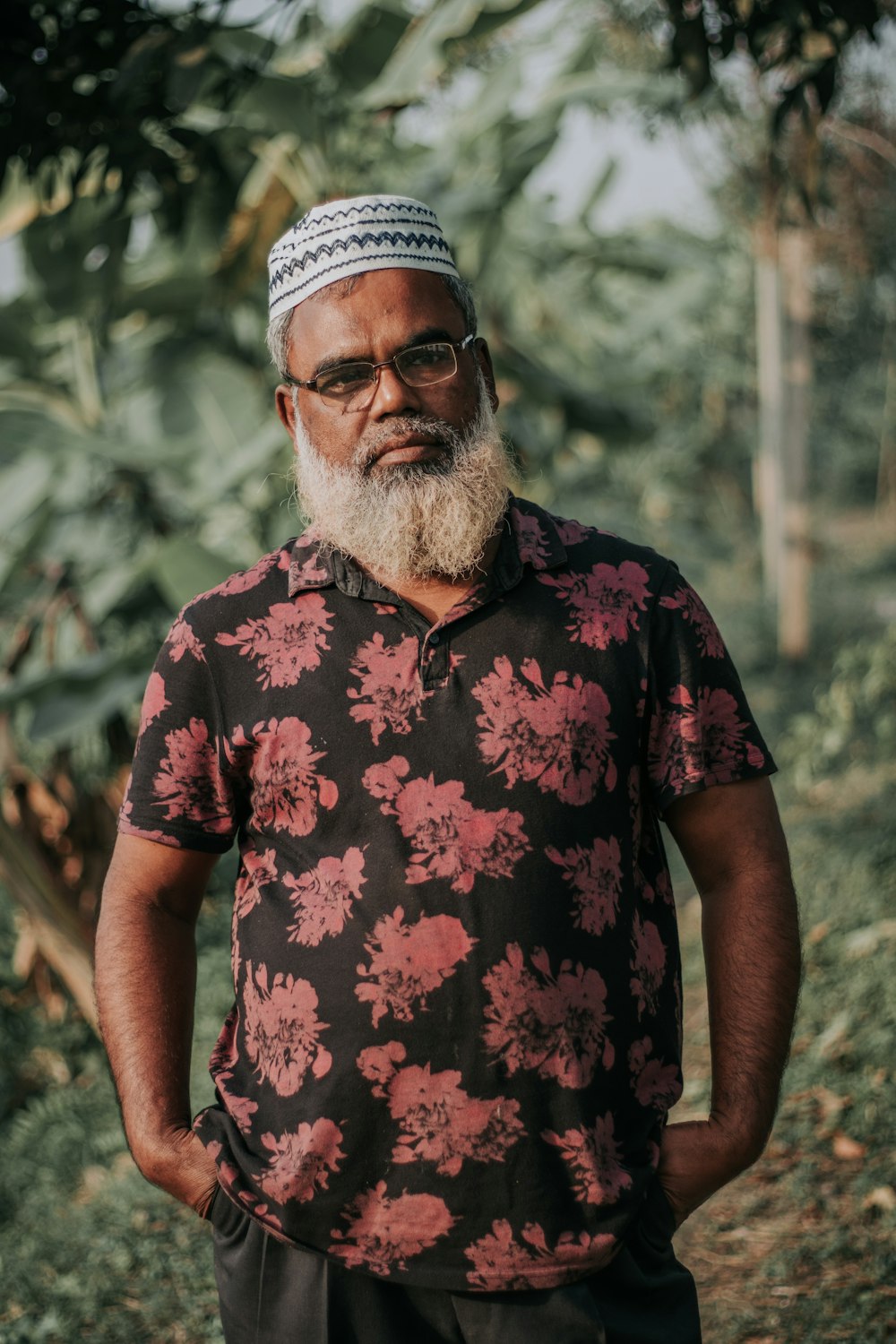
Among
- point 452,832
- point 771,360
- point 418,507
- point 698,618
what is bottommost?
point 771,360

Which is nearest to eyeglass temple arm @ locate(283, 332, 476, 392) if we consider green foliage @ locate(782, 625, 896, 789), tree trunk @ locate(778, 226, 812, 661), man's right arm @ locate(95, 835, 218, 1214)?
man's right arm @ locate(95, 835, 218, 1214)

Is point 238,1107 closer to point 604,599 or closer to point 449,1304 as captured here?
point 449,1304

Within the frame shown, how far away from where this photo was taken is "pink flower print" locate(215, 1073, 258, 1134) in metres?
1.67

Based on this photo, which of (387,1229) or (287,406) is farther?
(287,406)

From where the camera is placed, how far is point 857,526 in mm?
20375

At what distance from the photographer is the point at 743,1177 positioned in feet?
11.8

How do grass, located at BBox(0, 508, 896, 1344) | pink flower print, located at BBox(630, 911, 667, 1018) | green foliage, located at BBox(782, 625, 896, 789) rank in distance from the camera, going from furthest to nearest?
green foliage, located at BBox(782, 625, 896, 789), grass, located at BBox(0, 508, 896, 1344), pink flower print, located at BBox(630, 911, 667, 1018)

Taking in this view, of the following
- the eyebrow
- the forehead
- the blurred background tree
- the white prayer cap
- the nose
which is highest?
the white prayer cap

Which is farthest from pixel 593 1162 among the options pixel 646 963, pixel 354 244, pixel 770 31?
pixel 770 31

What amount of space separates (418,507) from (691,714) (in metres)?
0.44

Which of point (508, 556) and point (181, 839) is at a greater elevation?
point (508, 556)

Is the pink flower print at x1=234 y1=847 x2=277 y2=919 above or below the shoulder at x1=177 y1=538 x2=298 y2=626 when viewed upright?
below

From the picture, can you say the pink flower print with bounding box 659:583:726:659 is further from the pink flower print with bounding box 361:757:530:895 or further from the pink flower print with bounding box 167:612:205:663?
the pink flower print with bounding box 167:612:205:663

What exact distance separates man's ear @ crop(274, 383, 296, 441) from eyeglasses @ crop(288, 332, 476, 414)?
0.12 meters
